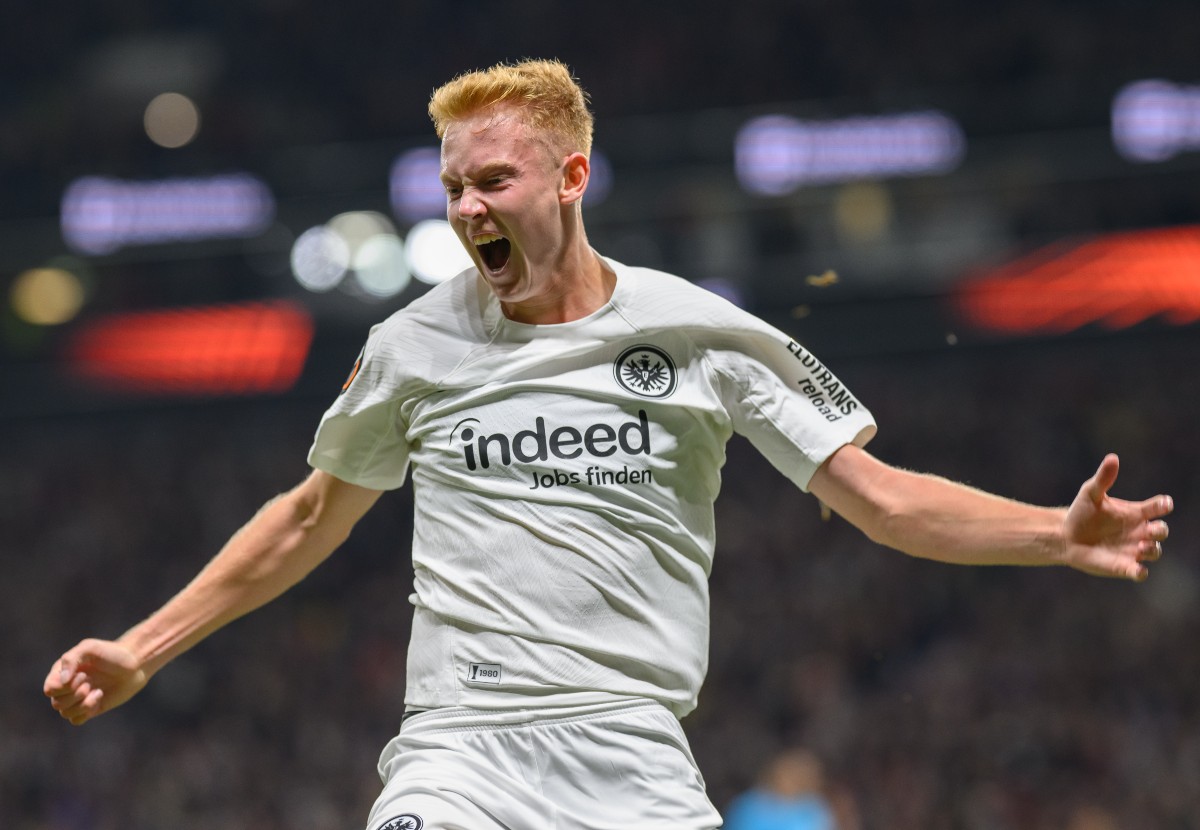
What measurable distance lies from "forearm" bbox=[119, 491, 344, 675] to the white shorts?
675 millimetres

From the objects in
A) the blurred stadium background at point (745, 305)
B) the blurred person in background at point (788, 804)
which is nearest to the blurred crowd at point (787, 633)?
the blurred stadium background at point (745, 305)

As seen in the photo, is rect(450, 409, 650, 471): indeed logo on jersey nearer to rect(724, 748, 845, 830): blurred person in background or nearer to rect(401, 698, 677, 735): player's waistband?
rect(401, 698, 677, 735): player's waistband

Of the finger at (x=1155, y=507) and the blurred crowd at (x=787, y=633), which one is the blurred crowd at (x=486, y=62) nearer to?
the blurred crowd at (x=787, y=633)

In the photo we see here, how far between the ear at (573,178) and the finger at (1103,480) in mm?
1333

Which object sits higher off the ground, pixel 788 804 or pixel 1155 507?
pixel 1155 507

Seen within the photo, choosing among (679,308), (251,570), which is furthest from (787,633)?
(679,308)

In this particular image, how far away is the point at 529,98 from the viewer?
339 centimetres

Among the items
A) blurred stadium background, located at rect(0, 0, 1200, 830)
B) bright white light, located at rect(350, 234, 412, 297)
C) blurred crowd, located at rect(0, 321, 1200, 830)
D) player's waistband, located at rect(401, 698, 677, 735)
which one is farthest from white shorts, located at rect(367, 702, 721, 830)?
bright white light, located at rect(350, 234, 412, 297)

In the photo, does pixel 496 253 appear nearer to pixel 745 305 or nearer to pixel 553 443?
pixel 553 443

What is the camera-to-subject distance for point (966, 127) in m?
17.0

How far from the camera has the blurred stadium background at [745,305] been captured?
1288cm

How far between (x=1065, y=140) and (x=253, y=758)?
11.0 m

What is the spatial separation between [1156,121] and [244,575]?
581 inches

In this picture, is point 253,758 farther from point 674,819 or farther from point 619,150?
point 674,819
